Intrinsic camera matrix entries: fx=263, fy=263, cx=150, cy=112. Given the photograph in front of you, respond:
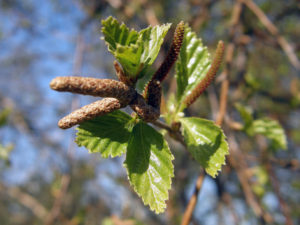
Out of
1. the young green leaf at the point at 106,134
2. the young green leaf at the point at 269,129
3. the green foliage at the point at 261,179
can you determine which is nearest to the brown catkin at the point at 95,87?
the young green leaf at the point at 106,134

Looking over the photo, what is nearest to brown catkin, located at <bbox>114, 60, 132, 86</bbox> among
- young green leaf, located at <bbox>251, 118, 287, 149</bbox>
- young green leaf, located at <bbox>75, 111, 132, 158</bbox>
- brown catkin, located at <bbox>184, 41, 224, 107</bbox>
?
young green leaf, located at <bbox>75, 111, 132, 158</bbox>

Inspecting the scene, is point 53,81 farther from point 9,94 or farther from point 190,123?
point 9,94

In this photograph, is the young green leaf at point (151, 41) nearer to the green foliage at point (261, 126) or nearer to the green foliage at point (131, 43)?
the green foliage at point (131, 43)

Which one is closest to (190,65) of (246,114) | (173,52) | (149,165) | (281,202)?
(173,52)

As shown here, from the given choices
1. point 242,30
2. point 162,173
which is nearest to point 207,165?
point 162,173

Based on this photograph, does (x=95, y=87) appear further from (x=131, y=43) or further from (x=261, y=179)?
(x=261, y=179)

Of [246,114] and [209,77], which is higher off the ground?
[209,77]

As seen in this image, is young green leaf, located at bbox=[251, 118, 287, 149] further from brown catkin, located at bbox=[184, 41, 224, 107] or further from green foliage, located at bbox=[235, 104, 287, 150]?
brown catkin, located at bbox=[184, 41, 224, 107]
